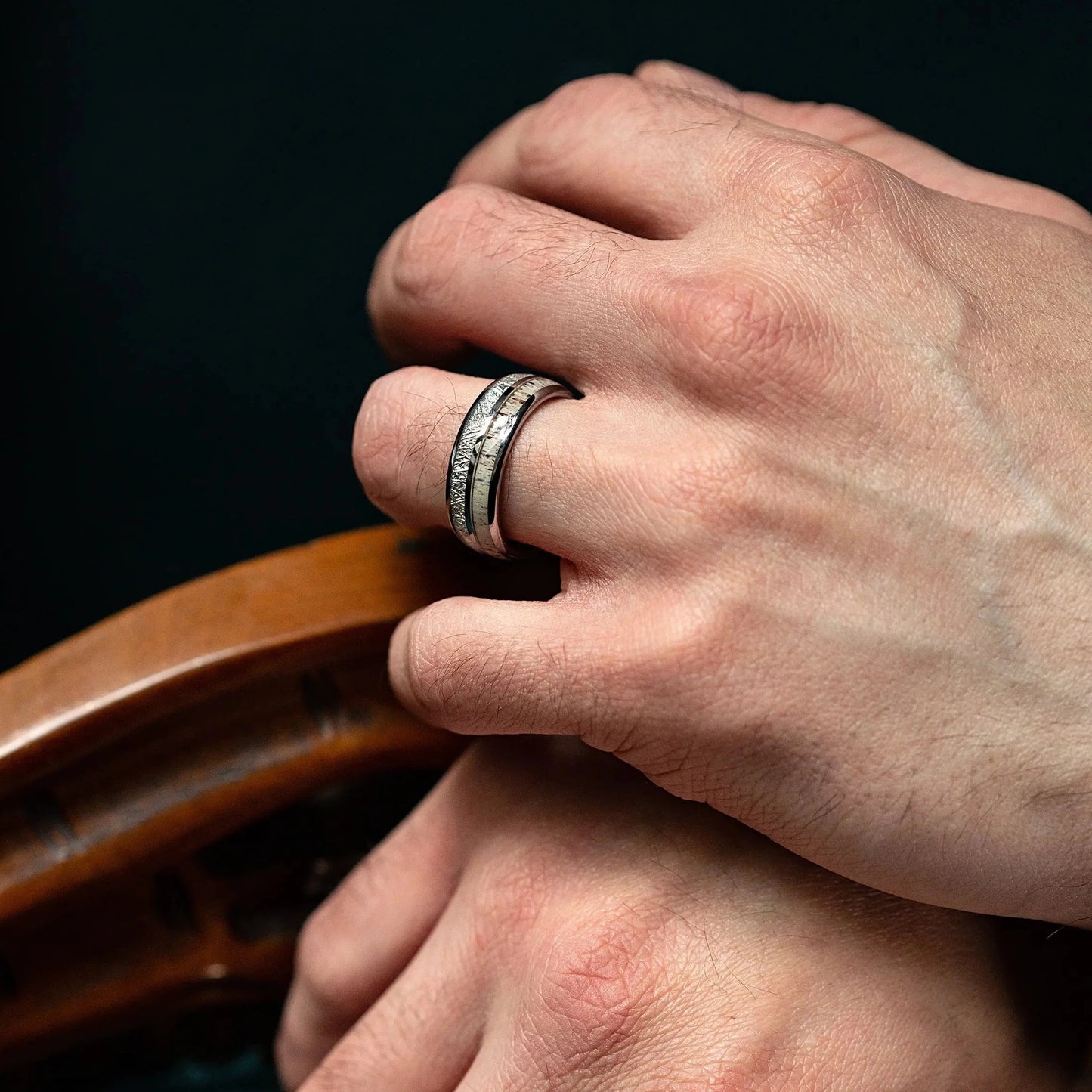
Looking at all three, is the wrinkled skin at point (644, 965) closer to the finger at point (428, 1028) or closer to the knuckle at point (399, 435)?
the finger at point (428, 1028)

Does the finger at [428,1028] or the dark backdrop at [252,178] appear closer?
the finger at [428,1028]

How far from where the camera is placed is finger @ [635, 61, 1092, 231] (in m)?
0.65

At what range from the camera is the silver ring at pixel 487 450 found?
0.54 m

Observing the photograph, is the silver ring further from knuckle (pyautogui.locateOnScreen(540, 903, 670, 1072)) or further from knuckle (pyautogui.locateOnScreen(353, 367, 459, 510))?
knuckle (pyautogui.locateOnScreen(540, 903, 670, 1072))

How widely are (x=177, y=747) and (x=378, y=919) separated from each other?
14 cm

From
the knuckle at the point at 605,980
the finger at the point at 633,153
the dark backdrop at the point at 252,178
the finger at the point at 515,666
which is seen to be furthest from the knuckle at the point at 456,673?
the dark backdrop at the point at 252,178

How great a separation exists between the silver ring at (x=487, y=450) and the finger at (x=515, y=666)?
0.04 metres

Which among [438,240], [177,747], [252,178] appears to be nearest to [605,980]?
[177,747]

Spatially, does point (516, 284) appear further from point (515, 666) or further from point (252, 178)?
point (252, 178)

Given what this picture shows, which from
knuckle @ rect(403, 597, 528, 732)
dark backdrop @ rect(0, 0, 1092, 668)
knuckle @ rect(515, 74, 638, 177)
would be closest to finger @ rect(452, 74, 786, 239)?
knuckle @ rect(515, 74, 638, 177)

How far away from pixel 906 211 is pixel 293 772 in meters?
0.43

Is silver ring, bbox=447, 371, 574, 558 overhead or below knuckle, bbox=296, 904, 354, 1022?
overhead

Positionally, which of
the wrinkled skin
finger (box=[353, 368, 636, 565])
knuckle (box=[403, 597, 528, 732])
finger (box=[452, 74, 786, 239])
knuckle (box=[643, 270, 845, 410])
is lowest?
the wrinkled skin

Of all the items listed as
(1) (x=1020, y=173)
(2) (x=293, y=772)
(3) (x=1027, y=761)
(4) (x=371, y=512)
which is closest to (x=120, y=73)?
(4) (x=371, y=512)
